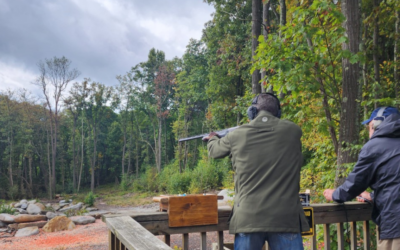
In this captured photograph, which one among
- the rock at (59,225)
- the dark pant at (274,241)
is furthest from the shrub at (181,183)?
the dark pant at (274,241)

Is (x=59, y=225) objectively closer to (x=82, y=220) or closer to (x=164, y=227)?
(x=82, y=220)

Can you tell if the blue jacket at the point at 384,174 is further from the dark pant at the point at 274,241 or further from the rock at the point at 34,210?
the rock at the point at 34,210

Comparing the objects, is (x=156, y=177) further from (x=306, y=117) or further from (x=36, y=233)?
(x=306, y=117)

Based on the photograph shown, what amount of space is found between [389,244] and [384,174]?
0.42m

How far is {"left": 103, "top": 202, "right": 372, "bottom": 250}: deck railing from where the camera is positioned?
149 cm

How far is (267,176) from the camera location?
1791 mm

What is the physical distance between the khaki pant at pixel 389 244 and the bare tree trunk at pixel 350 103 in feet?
5.52

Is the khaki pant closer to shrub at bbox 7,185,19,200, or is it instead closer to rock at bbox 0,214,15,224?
rock at bbox 0,214,15,224

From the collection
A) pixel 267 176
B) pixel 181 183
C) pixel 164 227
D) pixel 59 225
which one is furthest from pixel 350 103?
pixel 181 183

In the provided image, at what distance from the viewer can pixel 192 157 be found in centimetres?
3269

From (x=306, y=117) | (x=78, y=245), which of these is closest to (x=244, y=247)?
(x=306, y=117)

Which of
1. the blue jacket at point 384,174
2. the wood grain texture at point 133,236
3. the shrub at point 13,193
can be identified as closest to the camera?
the wood grain texture at point 133,236

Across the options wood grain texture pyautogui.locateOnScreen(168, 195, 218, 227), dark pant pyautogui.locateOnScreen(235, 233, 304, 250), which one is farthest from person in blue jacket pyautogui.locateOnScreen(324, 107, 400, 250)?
wood grain texture pyautogui.locateOnScreen(168, 195, 218, 227)

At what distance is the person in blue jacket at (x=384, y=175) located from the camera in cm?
194
